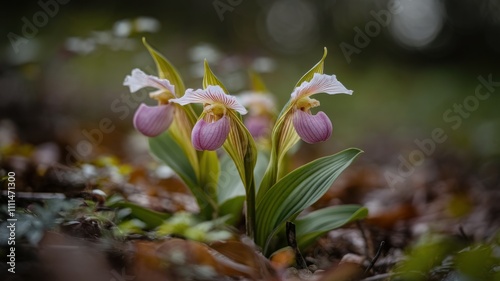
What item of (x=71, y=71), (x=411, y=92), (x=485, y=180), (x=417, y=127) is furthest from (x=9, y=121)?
(x=411, y=92)

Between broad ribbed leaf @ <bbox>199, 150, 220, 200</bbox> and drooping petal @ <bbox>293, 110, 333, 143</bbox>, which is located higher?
drooping petal @ <bbox>293, 110, 333, 143</bbox>

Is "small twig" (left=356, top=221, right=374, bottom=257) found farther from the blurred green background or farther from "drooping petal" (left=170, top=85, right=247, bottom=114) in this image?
the blurred green background

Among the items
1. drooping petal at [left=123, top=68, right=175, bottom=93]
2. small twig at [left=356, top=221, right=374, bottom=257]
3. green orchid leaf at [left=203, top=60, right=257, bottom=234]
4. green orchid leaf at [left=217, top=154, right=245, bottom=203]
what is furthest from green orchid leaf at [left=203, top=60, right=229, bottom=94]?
small twig at [left=356, top=221, right=374, bottom=257]

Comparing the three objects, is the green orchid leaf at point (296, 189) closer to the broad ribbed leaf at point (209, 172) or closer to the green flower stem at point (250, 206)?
the green flower stem at point (250, 206)

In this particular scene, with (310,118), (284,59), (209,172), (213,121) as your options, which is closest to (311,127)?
(310,118)

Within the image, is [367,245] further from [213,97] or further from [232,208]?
[213,97]

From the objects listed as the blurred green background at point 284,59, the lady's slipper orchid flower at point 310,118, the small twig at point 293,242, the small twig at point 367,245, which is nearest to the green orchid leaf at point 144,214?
the small twig at point 293,242

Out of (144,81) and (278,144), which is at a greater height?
(144,81)
